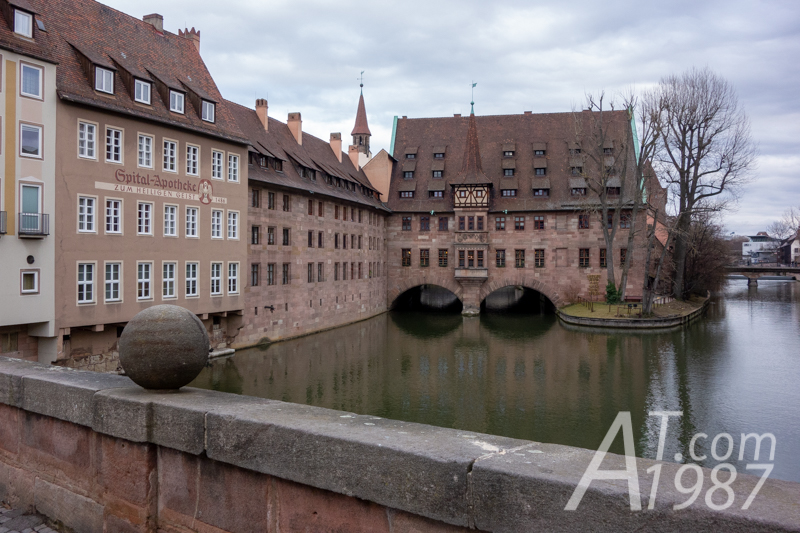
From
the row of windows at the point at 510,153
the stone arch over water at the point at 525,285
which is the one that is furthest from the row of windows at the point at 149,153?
the row of windows at the point at 510,153

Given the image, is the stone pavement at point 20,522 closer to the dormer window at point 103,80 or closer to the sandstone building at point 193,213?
the sandstone building at point 193,213

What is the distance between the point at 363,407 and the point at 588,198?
1246 inches

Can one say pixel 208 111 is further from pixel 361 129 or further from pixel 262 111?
pixel 361 129

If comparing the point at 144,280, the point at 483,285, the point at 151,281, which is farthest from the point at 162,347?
the point at 483,285

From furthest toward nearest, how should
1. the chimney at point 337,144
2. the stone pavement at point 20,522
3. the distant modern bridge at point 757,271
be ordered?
the distant modern bridge at point 757,271 → the chimney at point 337,144 → the stone pavement at point 20,522

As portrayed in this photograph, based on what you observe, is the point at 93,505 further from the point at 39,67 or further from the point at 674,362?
the point at 674,362

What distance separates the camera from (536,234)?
44.6 meters

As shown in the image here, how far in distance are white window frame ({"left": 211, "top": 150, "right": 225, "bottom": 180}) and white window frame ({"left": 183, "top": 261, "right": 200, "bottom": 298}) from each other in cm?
364

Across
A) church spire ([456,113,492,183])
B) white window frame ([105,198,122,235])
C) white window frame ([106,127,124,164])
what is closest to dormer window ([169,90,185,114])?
white window frame ([106,127,124,164])

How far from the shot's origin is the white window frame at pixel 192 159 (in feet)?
73.8

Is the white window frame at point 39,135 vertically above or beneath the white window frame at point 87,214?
above

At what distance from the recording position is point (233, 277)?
2488 cm

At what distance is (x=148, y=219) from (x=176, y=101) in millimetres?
4685

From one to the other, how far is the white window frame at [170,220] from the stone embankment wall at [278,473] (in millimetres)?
16369
